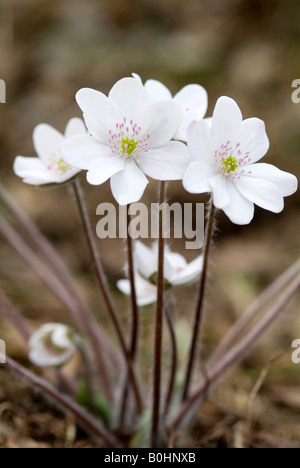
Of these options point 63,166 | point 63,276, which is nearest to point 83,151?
point 63,166

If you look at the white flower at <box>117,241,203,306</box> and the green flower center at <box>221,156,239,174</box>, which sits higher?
the green flower center at <box>221,156,239,174</box>

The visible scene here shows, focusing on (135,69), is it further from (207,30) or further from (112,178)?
(112,178)

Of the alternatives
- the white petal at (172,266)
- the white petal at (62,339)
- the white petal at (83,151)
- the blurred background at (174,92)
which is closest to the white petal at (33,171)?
the white petal at (83,151)

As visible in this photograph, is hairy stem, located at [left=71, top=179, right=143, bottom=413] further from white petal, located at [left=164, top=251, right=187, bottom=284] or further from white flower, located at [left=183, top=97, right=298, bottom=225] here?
white flower, located at [left=183, top=97, right=298, bottom=225]

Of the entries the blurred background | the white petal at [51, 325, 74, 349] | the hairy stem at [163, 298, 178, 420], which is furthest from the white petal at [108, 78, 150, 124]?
the blurred background

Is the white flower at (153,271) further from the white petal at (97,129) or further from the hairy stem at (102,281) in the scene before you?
the white petal at (97,129)

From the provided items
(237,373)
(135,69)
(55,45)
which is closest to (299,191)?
(237,373)
